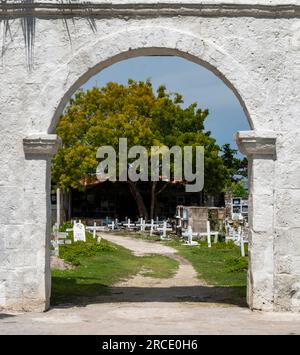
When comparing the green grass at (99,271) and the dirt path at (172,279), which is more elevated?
the green grass at (99,271)

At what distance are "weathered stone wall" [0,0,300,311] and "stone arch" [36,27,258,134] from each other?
12 millimetres

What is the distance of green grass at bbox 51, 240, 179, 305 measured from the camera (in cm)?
901

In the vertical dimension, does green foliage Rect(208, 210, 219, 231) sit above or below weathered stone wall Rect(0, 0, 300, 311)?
below

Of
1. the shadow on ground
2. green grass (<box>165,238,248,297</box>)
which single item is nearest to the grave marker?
green grass (<box>165,238,248,297</box>)

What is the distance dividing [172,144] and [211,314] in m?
Result: 22.7

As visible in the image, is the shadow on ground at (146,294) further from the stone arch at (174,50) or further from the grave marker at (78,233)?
the grave marker at (78,233)

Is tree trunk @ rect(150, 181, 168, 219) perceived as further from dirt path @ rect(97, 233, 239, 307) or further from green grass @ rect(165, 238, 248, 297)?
dirt path @ rect(97, 233, 239, 307)

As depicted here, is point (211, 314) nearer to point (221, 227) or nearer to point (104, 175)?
point (221, 227)

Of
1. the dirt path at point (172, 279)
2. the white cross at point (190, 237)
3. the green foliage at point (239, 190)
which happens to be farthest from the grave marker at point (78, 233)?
the green foliage at point (239, 190)

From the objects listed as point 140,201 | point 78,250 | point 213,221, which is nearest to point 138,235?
point 213,221

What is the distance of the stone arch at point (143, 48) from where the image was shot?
7.35m

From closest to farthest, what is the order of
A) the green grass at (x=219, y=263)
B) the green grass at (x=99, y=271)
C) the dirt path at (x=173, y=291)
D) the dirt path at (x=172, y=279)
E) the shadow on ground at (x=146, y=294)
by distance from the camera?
the shadow on ground at (x=146, y=294)
the dirt path at (x=173, y=291)
the green grass at (x=99, y=271)
the dirt path at (x=172, y=279)
the green grass at (x=219, y=263)

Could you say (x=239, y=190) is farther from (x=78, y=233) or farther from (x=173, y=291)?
(x=173, y=291)

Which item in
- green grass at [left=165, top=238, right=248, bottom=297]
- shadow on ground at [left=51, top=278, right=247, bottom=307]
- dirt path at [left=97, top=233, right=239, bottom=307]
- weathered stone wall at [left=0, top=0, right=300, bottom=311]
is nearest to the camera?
weathered stone wall at [left=0, top=0, right=300, bottom=311]
